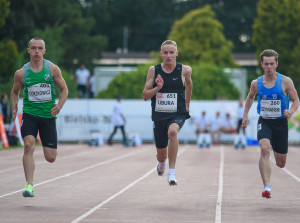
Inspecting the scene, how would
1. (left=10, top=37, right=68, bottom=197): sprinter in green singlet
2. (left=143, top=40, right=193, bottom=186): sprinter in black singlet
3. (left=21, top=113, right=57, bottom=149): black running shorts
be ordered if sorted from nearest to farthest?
(left=10, top=37, right=68, bottom=197): sprinter in green singlet, (left=21, top=113, right=57, bottom=149): black running shorts, (left=143, top=40, right=193, bottom=186): sprinter in black singlet

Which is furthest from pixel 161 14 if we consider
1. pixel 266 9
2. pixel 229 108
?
pixel 229 108

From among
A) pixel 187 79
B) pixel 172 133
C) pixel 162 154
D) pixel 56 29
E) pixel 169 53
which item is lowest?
pixel 162 154

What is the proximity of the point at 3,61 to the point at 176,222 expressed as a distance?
2426 centimetres

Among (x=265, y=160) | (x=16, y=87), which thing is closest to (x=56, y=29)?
(x=16, y=87)

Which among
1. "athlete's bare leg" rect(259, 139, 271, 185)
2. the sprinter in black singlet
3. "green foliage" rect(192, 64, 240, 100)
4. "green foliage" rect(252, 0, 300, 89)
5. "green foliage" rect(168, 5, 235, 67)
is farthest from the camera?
"green foliage" rect(168, 5, 235, 67)

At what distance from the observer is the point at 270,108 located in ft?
35.9

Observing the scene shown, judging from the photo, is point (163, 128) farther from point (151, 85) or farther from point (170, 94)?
point (151, 85)

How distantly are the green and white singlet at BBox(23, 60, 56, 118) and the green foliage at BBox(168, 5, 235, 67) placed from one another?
2150 inches

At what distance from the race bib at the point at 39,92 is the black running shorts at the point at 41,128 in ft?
0.86

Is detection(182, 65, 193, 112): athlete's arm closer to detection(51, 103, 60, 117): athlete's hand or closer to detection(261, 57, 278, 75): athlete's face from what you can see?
detection(261, 57, 278, 75): athlete's face

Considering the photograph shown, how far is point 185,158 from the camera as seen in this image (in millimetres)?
22719

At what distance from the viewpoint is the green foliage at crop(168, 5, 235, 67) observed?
2586 inches

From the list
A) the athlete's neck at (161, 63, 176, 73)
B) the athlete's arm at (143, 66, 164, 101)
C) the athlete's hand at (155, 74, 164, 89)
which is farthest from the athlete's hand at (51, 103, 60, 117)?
the athlete's neck at (161, 63, 176, 73)

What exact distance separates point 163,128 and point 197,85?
94.3 feet
